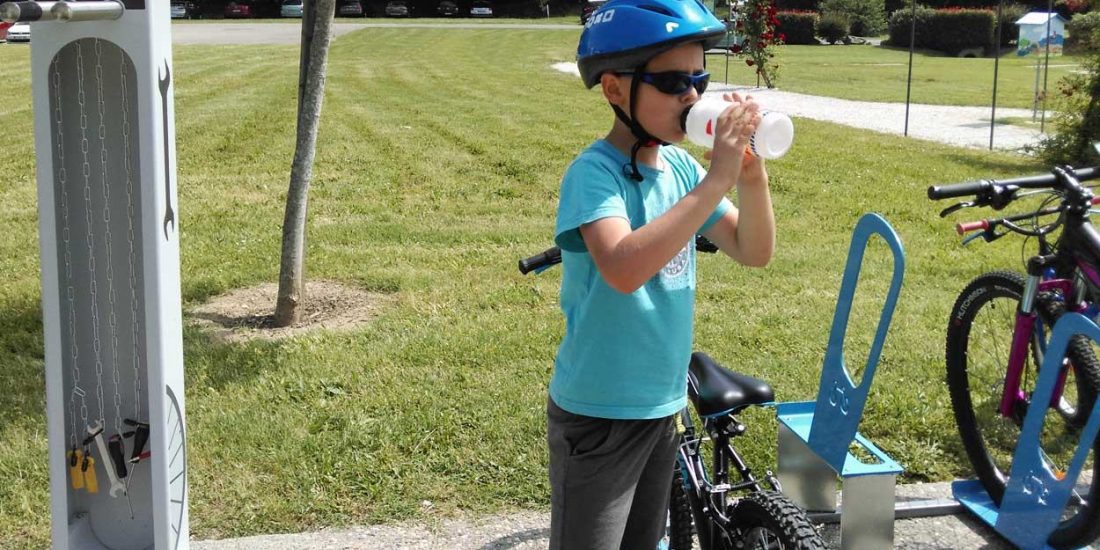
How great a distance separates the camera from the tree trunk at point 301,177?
228 inches

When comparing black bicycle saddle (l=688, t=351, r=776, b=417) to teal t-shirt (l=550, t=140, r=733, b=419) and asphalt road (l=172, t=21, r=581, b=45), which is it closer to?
teal t-shirt (l=550, t=140, r=733, b=419)

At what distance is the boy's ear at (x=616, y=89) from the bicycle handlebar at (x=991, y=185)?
1.35 m

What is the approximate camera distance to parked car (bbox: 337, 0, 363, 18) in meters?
59.5

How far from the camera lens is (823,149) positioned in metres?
12.3

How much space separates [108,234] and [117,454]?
22.2 inches

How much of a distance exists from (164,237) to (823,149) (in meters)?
10.5

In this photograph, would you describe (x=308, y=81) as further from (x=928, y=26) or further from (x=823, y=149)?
(x=928, y=26)

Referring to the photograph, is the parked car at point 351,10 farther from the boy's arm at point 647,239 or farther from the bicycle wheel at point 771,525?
the boy's arm at point 647,239

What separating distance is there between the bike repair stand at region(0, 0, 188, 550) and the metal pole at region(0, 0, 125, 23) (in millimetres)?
Result: 18

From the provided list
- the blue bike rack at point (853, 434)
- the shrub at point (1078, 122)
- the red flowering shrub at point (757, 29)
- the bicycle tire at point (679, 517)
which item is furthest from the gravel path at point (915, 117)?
the bicycle tire at point (679, 517)

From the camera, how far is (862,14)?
54.2 metres

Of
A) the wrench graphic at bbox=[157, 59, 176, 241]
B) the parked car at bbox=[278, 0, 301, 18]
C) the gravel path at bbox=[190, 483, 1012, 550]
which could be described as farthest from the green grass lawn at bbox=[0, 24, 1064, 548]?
the parked car at bbox=[278, 0, 301, 18]

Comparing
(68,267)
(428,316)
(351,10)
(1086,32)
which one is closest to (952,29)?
(351,10)

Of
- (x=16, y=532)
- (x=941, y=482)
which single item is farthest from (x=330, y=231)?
(x=941, y=482)
